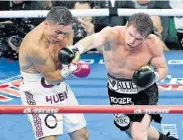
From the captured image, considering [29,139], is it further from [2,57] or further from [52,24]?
[2,57]

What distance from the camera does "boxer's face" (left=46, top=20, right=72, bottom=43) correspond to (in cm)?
297

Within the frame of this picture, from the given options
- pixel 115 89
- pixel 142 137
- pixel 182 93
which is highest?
pixel 115 89

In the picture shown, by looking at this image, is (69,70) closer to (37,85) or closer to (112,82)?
(37,85)

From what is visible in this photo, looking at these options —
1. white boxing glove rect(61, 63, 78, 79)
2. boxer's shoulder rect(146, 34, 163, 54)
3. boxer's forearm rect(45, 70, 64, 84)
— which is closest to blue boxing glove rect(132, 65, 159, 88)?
boxer's shoulder rect(146, 34, 163, 54)

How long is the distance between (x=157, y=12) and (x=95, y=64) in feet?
3.25

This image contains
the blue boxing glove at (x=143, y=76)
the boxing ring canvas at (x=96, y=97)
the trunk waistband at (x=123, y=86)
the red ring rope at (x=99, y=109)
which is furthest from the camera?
the boxing ring canvas at (x=96, y=97)

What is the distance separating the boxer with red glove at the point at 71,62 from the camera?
2.94 m

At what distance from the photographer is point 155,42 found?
10.7 feet

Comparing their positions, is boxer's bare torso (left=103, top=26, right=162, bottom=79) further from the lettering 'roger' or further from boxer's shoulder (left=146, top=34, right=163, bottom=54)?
the lettering 'roger'

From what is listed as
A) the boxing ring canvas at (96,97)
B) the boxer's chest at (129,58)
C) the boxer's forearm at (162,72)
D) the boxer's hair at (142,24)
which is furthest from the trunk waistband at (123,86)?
the boxing ring canvas at (96,97)

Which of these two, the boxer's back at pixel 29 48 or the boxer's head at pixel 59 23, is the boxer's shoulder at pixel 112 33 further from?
the boxer's back at pixel 29 48

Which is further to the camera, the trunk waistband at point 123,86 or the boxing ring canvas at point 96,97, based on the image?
the boxing ring canvas at point 96,97

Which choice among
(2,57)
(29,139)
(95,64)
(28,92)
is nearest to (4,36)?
(2,57)

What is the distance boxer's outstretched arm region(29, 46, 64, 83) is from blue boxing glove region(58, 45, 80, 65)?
128 millimetres
